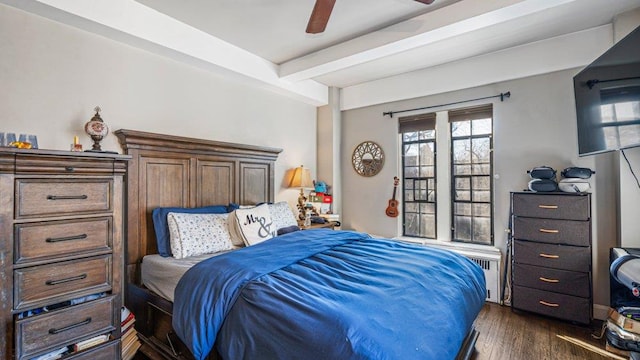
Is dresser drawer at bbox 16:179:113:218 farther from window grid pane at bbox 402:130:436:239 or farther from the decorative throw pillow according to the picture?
window grid pane at bbox 402:130:436:239

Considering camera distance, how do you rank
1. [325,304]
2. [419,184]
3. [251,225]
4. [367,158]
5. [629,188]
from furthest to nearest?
1. [367,158]
2. [419,184]
3. [251,225]
4. [629,188]
5. [325,304]

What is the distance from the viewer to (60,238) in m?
1.84

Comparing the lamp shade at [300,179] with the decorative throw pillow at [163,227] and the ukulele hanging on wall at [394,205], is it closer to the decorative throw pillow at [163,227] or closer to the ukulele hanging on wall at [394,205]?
the ukulele hanging on wall at [394,205]

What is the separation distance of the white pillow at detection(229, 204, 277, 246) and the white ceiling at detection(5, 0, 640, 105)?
1.61 m

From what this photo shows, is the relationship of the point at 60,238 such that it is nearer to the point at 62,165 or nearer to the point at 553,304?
the point at 62,165

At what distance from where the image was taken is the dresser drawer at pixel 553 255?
110 inches

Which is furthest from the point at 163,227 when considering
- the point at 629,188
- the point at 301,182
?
the point at 629,188

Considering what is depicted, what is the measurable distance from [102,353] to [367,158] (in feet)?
12.2

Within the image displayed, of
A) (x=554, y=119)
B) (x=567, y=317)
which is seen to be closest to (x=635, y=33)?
(x=554, y=119)

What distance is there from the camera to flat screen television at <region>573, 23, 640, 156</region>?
6.87 feet

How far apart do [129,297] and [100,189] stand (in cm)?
111

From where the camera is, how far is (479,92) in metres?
3.69

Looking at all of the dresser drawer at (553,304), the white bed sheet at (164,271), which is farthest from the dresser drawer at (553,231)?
the white bed sheet at (164,271)

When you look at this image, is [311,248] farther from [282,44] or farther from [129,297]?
[282,44]
